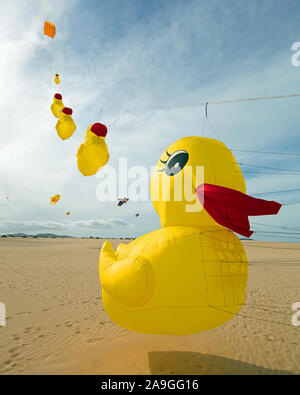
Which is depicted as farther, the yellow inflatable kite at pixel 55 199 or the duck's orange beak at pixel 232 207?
the yellow inflatable kite at pixel 55 199

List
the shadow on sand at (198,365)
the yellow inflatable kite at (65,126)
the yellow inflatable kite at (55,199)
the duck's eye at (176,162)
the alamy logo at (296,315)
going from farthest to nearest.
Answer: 1. the yellow inflatable kite at (55,199)
2. the alamy logo at (296,315)
3. the yellow inflatable kite at (65,126)
4. the shadow on sand at (198,365)
5. the duck's eye at (176,162)

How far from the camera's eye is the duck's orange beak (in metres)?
3.00

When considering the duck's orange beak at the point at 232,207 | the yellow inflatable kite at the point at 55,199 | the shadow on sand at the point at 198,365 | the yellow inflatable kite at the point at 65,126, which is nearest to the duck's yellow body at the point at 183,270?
the duck's orange beak at the point at 232,207

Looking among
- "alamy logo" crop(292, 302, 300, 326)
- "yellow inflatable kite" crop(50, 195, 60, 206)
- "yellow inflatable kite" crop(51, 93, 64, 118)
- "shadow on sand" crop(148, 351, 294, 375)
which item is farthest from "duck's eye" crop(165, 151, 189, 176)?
"yellow inflatable kite" crop(50, 195, 60, 206)

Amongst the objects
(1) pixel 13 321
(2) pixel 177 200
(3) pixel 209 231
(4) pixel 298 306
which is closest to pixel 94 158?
(2) pixel 177 200

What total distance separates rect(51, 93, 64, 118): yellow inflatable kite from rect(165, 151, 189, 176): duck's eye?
450 cm

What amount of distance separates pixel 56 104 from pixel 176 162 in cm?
482

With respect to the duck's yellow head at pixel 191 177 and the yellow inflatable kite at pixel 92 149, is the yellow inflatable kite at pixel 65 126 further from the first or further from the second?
the duck's yellow head at pixel 191 177

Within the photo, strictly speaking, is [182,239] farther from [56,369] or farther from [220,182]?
[56,369]

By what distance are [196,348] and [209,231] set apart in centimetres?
328

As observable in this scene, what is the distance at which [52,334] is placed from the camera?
559 centimetres

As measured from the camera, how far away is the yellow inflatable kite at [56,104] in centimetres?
649

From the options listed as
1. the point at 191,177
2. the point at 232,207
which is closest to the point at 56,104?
the point at 191,177

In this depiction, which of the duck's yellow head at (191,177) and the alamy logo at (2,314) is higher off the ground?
the duck's yellow head at (191,177)
